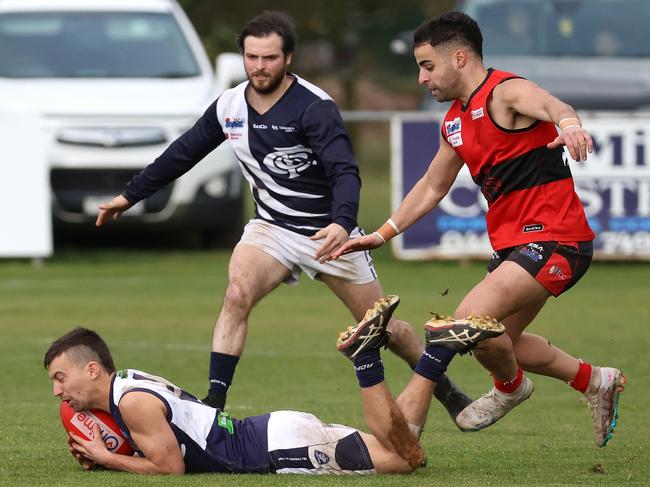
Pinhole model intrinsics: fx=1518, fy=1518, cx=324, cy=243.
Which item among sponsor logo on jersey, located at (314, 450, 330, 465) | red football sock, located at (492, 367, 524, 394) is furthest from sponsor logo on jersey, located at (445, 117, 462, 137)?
sponsor logo on jersey, located at (314, 450, 330, 465)

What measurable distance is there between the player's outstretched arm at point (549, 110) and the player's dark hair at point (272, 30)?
146 centimetres

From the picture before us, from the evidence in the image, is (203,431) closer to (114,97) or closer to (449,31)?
(449,31)

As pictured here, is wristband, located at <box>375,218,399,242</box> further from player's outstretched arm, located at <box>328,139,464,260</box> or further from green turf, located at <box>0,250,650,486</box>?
green turf, located at <box>0,250,650,486</box>

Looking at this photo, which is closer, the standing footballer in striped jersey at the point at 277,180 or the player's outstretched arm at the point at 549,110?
the player's outstretched arm at the point at 549,110

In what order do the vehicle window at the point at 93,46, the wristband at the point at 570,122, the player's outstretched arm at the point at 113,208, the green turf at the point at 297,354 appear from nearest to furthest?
the wristband at the point at 570,122 < the green turf at the point at 297,354 < the player's outstretched arm at the point at 113,208 < the vehicle window at the point at 93,46

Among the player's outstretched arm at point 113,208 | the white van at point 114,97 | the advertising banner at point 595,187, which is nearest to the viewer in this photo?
the player's outstretched arm at point 113,208

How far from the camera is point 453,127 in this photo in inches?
286

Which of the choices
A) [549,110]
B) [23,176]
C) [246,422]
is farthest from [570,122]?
[23,176]

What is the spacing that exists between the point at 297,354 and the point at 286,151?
312 cm

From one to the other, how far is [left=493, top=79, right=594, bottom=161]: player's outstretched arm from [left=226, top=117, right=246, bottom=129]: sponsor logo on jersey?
1650 millimetres

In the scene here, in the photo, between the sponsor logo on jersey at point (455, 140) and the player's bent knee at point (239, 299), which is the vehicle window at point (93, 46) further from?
the sponsor logo on jersey at point (455, 140)

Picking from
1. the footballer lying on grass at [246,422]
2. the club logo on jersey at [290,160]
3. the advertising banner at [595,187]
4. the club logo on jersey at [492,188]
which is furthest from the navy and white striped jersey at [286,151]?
the advertising banner at [595,187]

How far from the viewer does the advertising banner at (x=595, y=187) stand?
15.6 metres

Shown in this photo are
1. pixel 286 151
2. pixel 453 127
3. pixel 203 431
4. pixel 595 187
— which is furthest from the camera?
pixel 595 187
